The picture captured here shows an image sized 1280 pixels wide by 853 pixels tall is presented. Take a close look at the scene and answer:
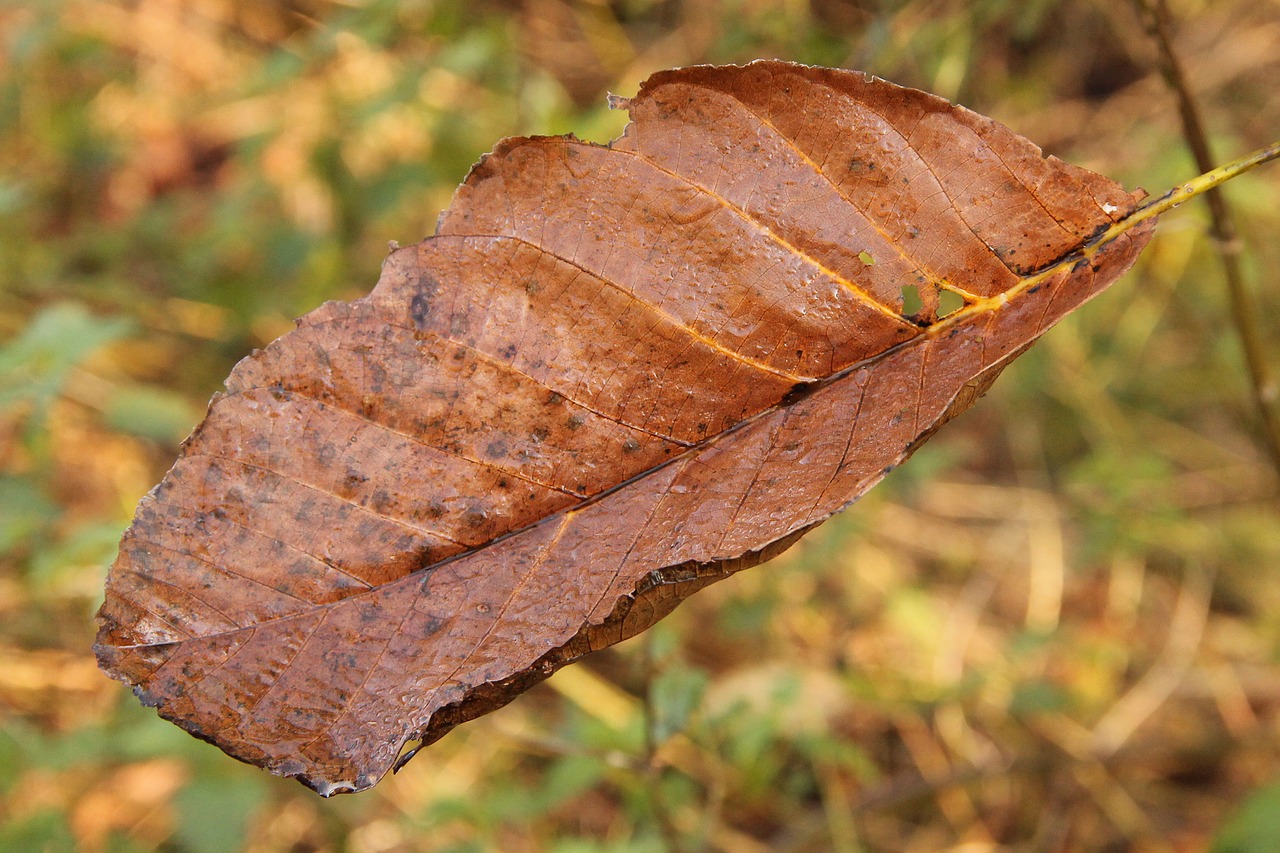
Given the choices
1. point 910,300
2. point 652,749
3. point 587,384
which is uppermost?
point 910,300

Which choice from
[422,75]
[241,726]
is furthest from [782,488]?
[422,75]

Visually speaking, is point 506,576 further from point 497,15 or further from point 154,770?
point 497,15

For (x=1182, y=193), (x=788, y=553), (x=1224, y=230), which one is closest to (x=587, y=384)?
(x=1182, y=193)

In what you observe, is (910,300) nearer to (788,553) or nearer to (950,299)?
(950,299)

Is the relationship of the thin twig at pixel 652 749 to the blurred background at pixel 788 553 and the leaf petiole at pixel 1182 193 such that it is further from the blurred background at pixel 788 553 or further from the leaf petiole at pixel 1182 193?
the leaf petiole at pixel 1182 193

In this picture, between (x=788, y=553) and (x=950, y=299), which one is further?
(x=788, y=553)

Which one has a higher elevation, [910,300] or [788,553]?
[788,553]

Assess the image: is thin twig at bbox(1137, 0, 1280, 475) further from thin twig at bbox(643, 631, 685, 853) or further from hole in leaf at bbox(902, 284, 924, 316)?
thin twig at bbox(643, 631, 685, 853)
